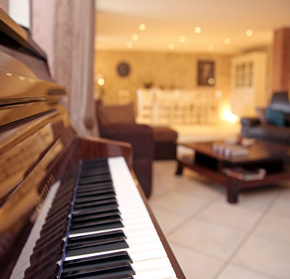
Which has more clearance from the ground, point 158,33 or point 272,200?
point 158,33

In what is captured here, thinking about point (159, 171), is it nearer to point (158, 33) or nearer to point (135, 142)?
point (135, 142)

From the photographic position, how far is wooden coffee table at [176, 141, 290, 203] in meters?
2.47

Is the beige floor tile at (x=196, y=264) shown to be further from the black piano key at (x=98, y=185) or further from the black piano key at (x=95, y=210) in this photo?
the black piano key at (x=95, y=210)

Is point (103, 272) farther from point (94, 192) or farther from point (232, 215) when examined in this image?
point (232, 215)

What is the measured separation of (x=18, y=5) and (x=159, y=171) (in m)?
2.34

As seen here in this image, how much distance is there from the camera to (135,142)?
8.08 feet

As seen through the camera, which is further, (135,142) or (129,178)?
(135,142)

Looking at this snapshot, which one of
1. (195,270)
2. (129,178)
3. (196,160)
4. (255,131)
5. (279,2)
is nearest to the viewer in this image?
→ (129,178)

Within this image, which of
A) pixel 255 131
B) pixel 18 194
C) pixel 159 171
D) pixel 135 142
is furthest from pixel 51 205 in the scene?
pixel 255 131

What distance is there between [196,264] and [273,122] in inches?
143

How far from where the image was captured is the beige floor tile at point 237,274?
4.78 ft

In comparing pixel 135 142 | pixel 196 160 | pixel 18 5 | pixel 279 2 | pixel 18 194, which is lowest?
pixel 196 160

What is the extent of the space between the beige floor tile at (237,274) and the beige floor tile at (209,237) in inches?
4.1

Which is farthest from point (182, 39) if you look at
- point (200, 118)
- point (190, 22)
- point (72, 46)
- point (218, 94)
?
point (72, 46)
